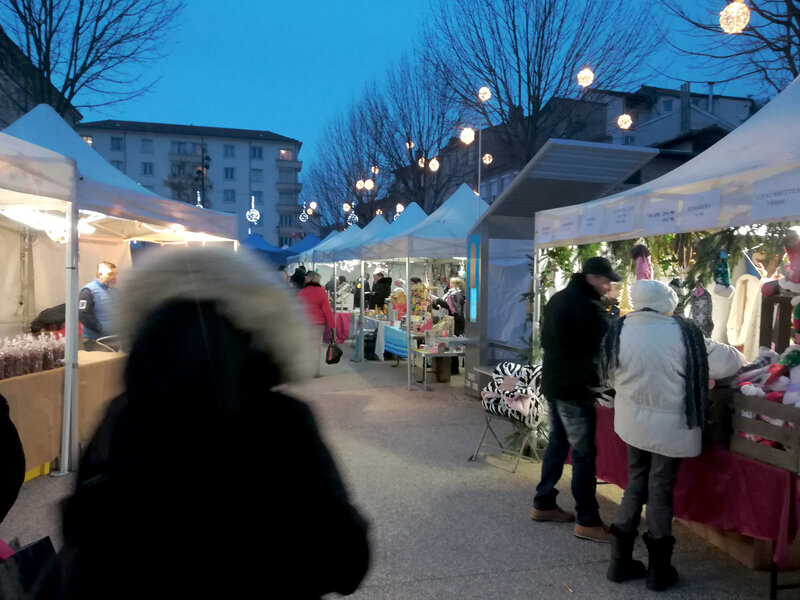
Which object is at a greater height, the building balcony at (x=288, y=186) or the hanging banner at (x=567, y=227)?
the building balcony at (x=288, y=186)

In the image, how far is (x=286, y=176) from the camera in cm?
7275

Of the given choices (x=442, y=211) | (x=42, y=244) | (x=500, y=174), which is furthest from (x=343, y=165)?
(x=42, y=244)

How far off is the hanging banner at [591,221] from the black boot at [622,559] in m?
2.55

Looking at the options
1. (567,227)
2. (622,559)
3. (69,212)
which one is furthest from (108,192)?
(622,559)

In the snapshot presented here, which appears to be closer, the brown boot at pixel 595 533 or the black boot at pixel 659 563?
the black boot at pixel 659 563

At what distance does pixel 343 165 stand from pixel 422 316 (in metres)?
21.7

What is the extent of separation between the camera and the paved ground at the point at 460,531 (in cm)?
337

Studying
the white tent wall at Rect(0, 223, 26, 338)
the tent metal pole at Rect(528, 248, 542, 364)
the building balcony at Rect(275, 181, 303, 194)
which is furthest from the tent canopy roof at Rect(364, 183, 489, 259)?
the building balcony at Rect(275, 181, 303, 194)

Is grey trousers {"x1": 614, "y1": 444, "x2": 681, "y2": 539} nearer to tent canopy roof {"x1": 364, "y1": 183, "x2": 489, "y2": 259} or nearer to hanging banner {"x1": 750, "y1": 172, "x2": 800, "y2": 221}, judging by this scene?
hanging banner {"x1": 750, "y1": 172, "x2": 800, "y2": 221}

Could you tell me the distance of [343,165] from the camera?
30688 mm

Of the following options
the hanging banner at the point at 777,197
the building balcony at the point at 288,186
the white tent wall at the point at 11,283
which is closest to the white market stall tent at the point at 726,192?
the hanging banner at the point at 777,197

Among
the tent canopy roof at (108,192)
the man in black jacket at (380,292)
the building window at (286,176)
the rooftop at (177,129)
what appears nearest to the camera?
the tent canopy roof at (108,192)

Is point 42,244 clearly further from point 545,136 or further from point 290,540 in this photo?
point 545,136

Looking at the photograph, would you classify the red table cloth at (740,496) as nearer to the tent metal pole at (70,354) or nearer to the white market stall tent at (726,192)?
the white market stall tent at (726,192)
